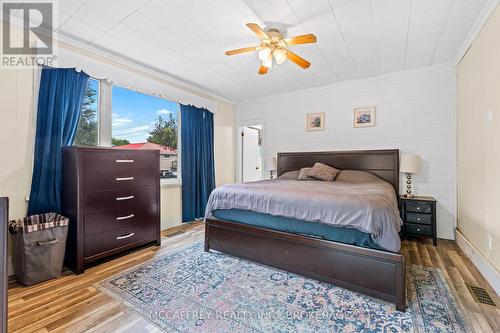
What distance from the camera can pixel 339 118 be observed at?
14.1 ft

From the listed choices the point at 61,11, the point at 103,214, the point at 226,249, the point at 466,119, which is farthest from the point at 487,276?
the point at 61,11

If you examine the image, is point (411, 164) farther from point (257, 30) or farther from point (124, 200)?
point (124, 200)

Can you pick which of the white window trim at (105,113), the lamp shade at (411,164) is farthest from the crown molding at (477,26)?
the white window trim at (105,113)

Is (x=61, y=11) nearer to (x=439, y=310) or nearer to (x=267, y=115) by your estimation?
(x=267, y=115)

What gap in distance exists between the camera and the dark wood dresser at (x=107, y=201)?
2.43 meters

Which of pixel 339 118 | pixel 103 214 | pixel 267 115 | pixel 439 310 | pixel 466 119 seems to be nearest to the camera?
pixel 439 310

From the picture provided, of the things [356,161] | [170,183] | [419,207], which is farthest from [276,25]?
[419,207]

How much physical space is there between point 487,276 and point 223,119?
4.63 meters

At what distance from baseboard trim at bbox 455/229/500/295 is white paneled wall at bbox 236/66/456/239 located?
509 mm

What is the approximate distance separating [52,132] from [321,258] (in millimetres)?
3102

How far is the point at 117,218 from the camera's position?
2.75 metres

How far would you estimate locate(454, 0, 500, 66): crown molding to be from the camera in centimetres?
215

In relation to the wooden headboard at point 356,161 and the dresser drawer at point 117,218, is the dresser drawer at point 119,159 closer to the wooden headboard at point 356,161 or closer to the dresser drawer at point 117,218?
the dresser drawer at point 117,218

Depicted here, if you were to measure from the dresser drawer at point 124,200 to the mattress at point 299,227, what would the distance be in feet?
2.96
